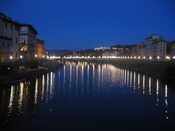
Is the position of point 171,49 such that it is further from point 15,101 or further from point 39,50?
point 15,101

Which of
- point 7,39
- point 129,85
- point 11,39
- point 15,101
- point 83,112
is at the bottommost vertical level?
point 83,112

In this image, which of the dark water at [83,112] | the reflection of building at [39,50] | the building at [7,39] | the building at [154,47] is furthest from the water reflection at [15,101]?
the building at [154,47]

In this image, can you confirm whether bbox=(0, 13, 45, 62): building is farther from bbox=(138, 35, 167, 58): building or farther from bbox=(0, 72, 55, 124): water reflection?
bbox=(138, 35, 167, 58): building

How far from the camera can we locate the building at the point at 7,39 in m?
49.8

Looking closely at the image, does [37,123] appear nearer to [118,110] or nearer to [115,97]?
[118,110]

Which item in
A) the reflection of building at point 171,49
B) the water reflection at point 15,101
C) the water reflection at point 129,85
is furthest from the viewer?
the reflection of building at point 171,49

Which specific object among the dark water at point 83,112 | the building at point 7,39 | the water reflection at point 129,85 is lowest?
the dark water at point 83,112

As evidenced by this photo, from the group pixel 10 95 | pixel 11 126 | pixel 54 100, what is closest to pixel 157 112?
pixel 54 100

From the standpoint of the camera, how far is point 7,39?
5328cm

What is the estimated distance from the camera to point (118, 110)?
78.6ft

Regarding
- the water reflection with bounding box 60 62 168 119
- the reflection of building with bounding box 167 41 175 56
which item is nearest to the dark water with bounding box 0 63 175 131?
the water reflection with bounding box 60 62 168 119

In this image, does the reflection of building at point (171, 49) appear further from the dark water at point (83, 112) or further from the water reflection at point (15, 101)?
the water reflection at point (15, 101)

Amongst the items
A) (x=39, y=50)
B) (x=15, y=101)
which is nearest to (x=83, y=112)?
(x=15, y=101)

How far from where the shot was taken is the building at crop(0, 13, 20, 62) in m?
49.8
